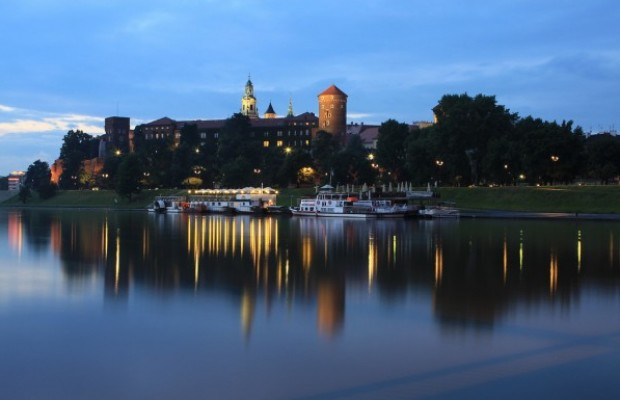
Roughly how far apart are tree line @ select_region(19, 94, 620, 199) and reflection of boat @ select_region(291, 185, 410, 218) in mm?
12734

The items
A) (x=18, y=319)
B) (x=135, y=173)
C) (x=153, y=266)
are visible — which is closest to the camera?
(x=18, y=319)

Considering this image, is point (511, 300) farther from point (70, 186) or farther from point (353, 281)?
point (70, 186)

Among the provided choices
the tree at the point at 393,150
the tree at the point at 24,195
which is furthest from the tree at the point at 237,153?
the tree at the point at 24,195

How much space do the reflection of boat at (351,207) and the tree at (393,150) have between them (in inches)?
829

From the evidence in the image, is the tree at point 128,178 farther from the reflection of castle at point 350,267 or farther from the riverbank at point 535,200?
the reflection of castle at point 350,267

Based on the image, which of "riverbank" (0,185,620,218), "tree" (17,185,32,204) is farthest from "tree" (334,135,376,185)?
"tree" (17,185,32,204)

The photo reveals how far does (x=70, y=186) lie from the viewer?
477 feet

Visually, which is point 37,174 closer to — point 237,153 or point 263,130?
point 263,130

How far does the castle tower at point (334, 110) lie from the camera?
510ft

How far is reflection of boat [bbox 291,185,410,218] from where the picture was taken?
66.3 meters

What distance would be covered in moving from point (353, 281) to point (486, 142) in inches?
2599

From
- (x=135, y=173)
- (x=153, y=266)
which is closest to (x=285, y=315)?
(x=153, y=266)

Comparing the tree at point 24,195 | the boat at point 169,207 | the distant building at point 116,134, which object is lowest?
the boat at point 169,207

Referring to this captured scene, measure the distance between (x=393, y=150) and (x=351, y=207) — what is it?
29380 millimetres
